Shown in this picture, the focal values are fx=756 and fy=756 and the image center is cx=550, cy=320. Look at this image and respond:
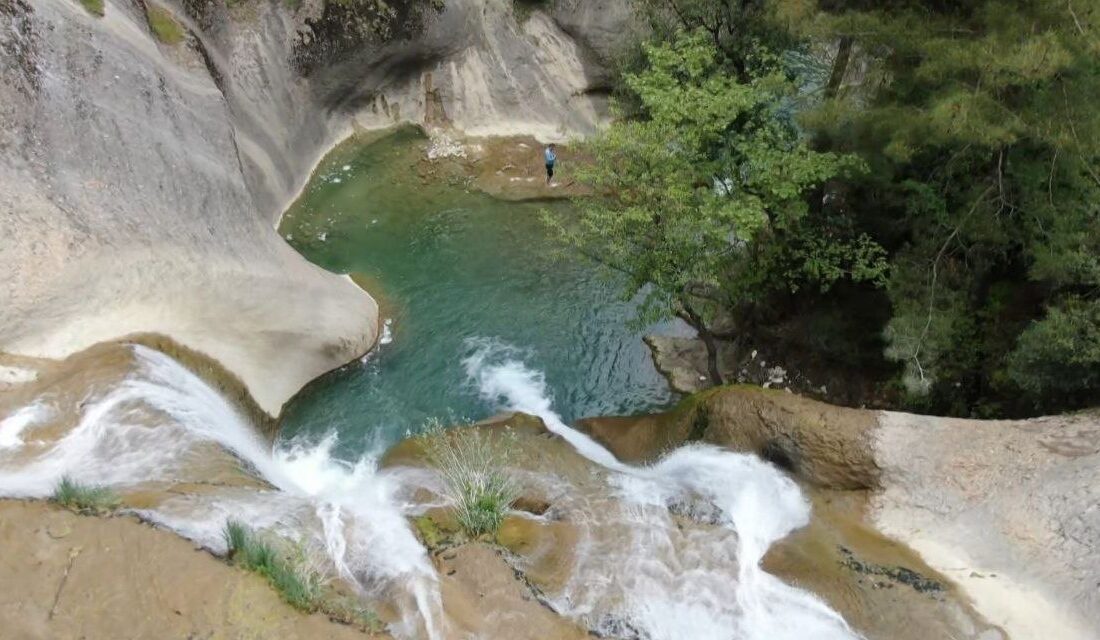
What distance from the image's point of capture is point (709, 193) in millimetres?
12969

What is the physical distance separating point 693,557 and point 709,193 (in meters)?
6.07

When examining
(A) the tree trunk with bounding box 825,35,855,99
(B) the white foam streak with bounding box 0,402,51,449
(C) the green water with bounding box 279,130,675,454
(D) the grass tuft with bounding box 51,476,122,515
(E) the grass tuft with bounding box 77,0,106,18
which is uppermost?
(A) the tree trunk with bounding box 825,35,855,99

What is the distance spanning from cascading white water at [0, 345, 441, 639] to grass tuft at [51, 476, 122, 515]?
20.0 inches

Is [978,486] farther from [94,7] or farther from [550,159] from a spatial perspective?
[94,7]

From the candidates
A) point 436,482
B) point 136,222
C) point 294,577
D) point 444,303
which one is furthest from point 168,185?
point 294,577

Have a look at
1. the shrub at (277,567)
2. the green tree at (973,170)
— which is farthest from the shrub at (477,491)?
the green tree at (973,170)

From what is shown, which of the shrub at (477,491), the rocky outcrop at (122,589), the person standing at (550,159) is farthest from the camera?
the person standing at (550,159)

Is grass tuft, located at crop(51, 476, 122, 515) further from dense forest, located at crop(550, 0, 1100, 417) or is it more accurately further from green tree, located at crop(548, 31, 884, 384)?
dense forest, located at crop(550, 0, 1100, 417)

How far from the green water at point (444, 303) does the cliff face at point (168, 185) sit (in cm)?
86

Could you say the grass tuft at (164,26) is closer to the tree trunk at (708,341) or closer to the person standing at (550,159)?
the person standing at (550,159)

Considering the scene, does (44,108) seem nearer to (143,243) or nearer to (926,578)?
(143,243)

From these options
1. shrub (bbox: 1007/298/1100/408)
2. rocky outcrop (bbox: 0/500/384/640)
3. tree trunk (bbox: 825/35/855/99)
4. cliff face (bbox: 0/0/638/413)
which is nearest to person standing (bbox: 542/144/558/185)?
cliff face (bbox: 0/0/638/413)

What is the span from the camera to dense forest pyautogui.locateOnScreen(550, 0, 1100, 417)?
1056cm

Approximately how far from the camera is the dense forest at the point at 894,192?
1056cm
